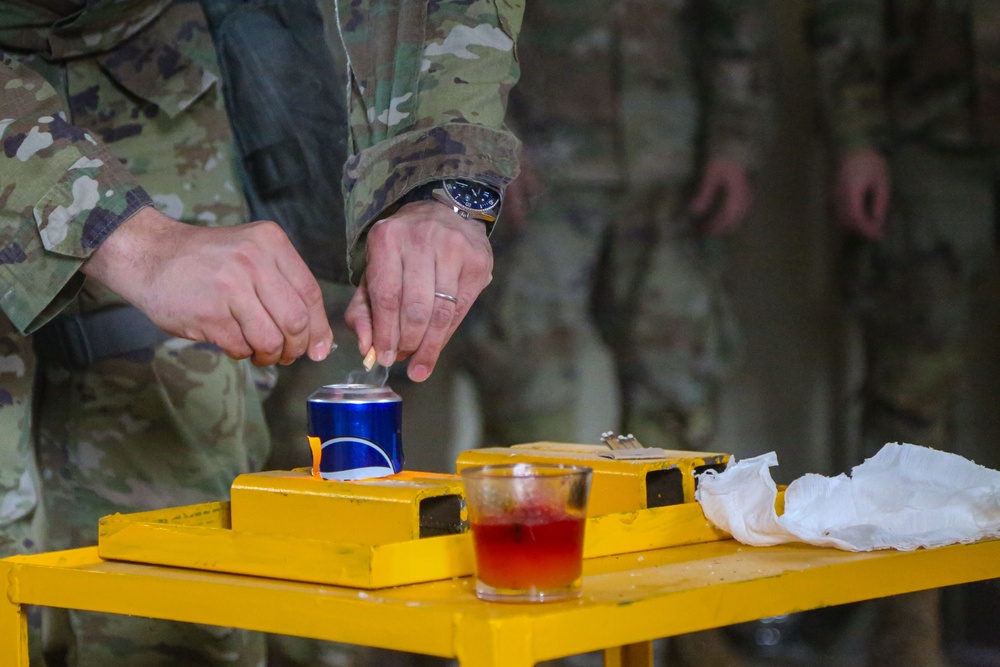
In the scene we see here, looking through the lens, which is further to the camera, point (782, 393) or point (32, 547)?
point (782, 393)

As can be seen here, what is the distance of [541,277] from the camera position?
1.62 metres

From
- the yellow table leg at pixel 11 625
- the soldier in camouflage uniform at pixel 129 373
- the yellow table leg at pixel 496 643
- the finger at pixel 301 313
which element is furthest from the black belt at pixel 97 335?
the yellow table leg at pixel 496 643

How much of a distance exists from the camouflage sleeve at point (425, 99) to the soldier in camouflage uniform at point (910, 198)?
69cm

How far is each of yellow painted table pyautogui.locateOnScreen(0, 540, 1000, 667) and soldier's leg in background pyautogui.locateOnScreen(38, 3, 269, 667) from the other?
22.0 inches

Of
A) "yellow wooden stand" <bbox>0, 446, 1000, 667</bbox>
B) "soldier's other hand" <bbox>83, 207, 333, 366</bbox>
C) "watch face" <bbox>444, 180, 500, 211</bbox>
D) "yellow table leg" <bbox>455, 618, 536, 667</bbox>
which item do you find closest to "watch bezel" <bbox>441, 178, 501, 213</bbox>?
"watch face" <bbox>444, 180, 500, 211</bbox>

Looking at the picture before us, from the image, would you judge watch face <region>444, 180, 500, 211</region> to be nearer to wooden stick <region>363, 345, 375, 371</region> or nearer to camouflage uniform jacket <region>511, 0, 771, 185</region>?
wooden stick <region>363, 345, 375, 371</region>

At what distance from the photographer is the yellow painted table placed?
0.53 meters

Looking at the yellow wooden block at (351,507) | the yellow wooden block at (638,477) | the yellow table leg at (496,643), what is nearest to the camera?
the yellow table leg at (496,643)

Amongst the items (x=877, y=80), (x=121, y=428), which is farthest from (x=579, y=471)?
(x=877, y=80)

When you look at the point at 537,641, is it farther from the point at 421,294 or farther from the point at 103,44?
the point at 103,44

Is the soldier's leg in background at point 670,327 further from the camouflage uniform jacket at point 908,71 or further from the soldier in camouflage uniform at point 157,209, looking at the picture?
the soldier in camouflage uniform at point 157,209

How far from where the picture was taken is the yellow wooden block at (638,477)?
779mm

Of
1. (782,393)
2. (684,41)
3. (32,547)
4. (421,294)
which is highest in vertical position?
(684,41)

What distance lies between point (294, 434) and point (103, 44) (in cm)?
52
